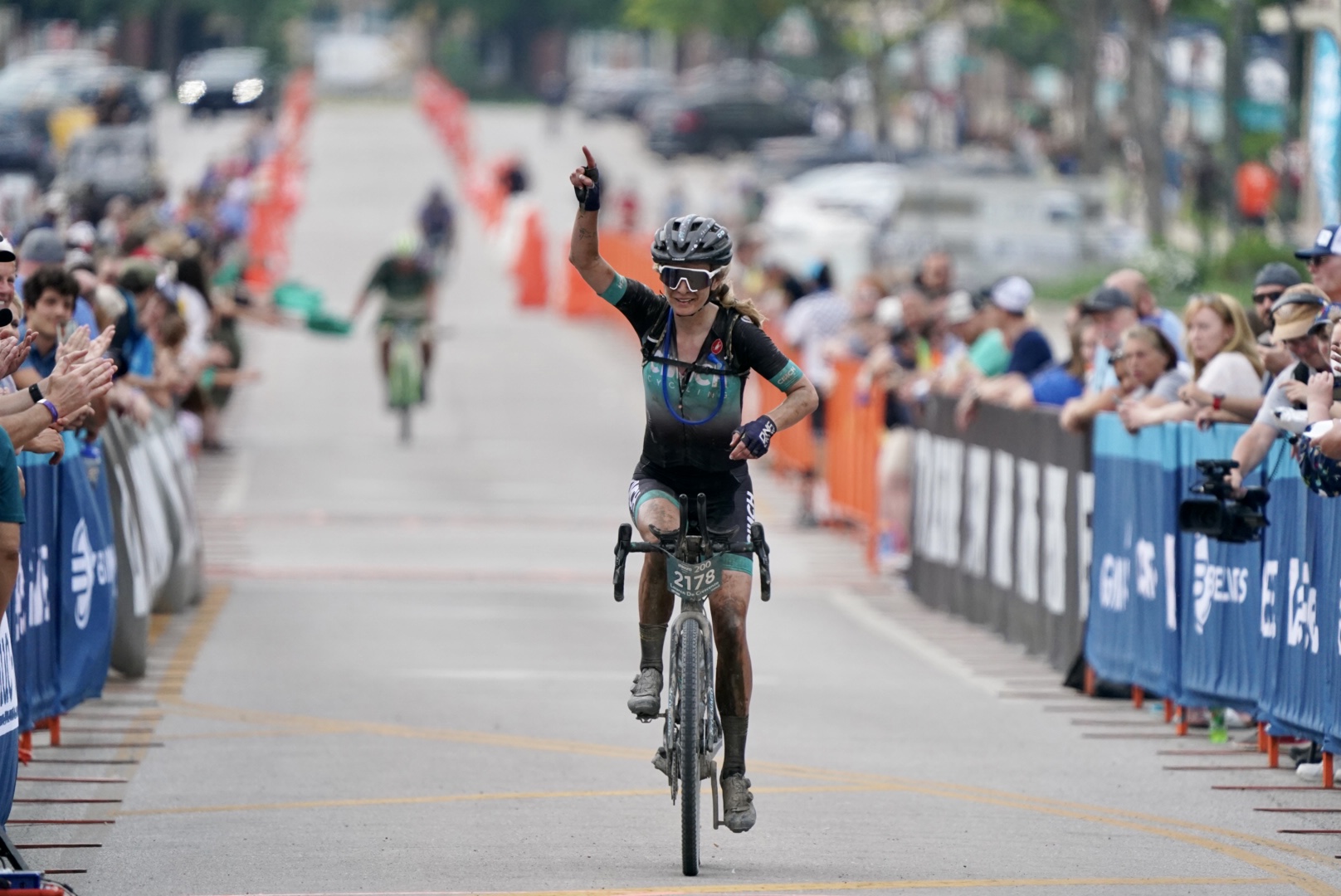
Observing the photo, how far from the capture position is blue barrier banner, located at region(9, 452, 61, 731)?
1088cm

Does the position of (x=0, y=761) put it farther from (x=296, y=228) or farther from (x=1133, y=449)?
(x=296, y=228)

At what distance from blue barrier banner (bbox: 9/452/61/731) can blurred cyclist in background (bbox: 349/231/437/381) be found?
15.2 m

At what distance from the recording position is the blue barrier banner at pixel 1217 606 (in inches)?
453

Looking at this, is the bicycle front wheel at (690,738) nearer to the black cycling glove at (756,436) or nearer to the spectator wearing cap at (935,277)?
the black cycling glove at (756,436)

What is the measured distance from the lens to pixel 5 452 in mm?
7656

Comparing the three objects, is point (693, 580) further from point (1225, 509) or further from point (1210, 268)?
point (1210, 268)

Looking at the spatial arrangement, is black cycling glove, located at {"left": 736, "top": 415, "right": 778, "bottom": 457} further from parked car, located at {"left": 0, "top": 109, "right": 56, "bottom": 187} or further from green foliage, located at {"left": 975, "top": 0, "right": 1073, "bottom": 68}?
green foliage, located at {"left": 975, "top": 0, "right": 1073, "bottom": 68}

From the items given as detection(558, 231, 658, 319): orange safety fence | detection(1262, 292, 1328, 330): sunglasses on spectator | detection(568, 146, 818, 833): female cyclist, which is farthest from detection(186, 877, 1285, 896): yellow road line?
detection(558, 231, 658, 319): orange safety fence

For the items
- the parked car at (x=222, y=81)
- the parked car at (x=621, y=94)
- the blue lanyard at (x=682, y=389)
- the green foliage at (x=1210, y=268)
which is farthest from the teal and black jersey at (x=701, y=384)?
the parked car at (x=621, y=94)

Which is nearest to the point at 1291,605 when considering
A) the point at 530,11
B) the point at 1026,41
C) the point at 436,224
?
the point at 436,224

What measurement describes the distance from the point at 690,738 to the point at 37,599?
13.1 ft

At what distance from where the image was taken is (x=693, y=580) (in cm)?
891

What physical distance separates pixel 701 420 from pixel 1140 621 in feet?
15.3

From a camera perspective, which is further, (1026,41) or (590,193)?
(1026,41)
